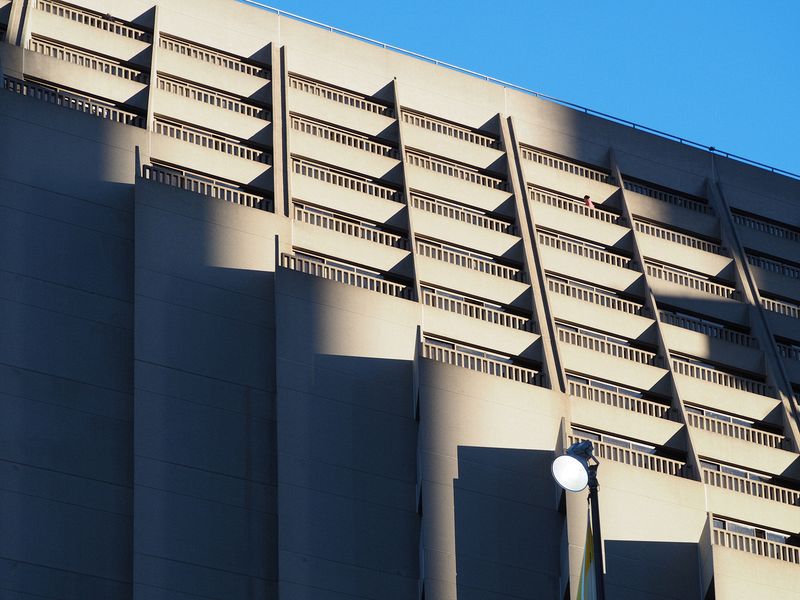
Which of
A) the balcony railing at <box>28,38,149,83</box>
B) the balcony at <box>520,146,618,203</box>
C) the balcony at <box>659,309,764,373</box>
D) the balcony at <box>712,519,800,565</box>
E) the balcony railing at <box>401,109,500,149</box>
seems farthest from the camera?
the balcony at <box>520,146,618,203</box>

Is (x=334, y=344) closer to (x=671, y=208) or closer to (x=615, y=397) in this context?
(x=615, y=397)

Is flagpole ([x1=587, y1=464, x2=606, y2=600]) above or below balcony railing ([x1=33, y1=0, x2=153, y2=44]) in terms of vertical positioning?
below

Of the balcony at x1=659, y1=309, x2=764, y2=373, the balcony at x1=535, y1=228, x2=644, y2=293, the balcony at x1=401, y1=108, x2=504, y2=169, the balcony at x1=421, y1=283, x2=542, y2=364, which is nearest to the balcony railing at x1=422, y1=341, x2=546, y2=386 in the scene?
the balcony at x1=421, y1=283, x2=542, y2=364

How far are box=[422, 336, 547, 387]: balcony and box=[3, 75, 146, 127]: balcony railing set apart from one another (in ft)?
35.9

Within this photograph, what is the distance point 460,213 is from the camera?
52.2 m

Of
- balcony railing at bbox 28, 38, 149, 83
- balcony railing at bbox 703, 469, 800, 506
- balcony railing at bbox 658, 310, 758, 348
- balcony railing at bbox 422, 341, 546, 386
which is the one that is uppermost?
balcony railing at bbox 28, 38, 149, 83

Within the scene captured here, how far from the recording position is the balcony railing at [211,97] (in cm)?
5075

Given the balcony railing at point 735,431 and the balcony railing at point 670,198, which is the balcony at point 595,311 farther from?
the balcony railing at point 670,198

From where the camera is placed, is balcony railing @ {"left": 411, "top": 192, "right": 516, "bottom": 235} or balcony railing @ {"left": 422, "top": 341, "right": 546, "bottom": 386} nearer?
balcony railing @ {"left": 422, "top": 341, "right": 546, "bottom": 386}

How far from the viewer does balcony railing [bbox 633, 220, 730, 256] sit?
5622 centimetres

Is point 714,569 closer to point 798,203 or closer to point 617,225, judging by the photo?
point 617,225

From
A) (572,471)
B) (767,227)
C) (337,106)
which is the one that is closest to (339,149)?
(337,106)

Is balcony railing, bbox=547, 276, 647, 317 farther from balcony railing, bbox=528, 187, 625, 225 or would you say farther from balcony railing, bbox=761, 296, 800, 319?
balcony railing, bbox=761, 296, 800, 319

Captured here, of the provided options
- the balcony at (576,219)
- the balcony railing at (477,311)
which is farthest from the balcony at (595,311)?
the balcony at (576,219)
